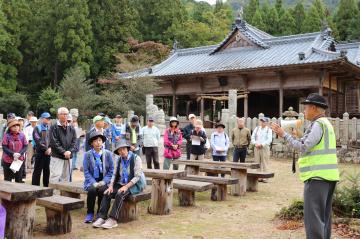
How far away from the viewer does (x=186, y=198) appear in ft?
24.0

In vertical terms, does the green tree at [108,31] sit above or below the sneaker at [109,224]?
above

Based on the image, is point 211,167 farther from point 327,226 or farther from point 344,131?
point 344,131

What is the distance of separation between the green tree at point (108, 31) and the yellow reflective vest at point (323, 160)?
31555 millimetres

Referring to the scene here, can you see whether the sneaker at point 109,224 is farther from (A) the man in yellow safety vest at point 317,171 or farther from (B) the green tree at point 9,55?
(B) the green tree at point 9,55

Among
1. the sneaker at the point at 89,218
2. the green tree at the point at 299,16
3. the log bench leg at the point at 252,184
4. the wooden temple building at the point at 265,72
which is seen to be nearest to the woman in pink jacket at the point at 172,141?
the log bench leg at the point at 252,184

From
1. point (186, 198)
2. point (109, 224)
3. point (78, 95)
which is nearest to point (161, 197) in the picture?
point (186, 198)

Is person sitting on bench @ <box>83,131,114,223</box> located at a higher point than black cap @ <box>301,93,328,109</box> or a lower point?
lower

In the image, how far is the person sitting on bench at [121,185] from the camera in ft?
18.9

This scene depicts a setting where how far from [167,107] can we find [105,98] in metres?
6.49

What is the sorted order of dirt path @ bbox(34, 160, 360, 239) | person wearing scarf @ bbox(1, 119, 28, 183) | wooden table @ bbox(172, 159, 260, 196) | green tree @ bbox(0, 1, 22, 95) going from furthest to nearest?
green tree @ bbox(0, 1, 22, 95) → wooden table @ bbox(172, 159, 260, 196) → person wearing scarf @ bbox(1, 119, 28, 183) → dirt path @ bbox(34, 160, 360, 239)

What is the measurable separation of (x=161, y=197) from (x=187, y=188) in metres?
0.57

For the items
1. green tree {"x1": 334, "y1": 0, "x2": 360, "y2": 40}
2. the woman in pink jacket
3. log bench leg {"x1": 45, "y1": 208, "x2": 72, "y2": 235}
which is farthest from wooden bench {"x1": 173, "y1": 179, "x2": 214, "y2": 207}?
green tree {"x1": 334, "y1": 0, "x2": 360, "y2": 40}

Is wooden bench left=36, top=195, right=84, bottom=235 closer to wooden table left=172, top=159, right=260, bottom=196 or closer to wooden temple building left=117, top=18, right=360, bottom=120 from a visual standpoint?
wooden table left=172, top=159, right=260, bottom=196

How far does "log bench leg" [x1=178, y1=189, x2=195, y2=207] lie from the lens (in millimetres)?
7292
